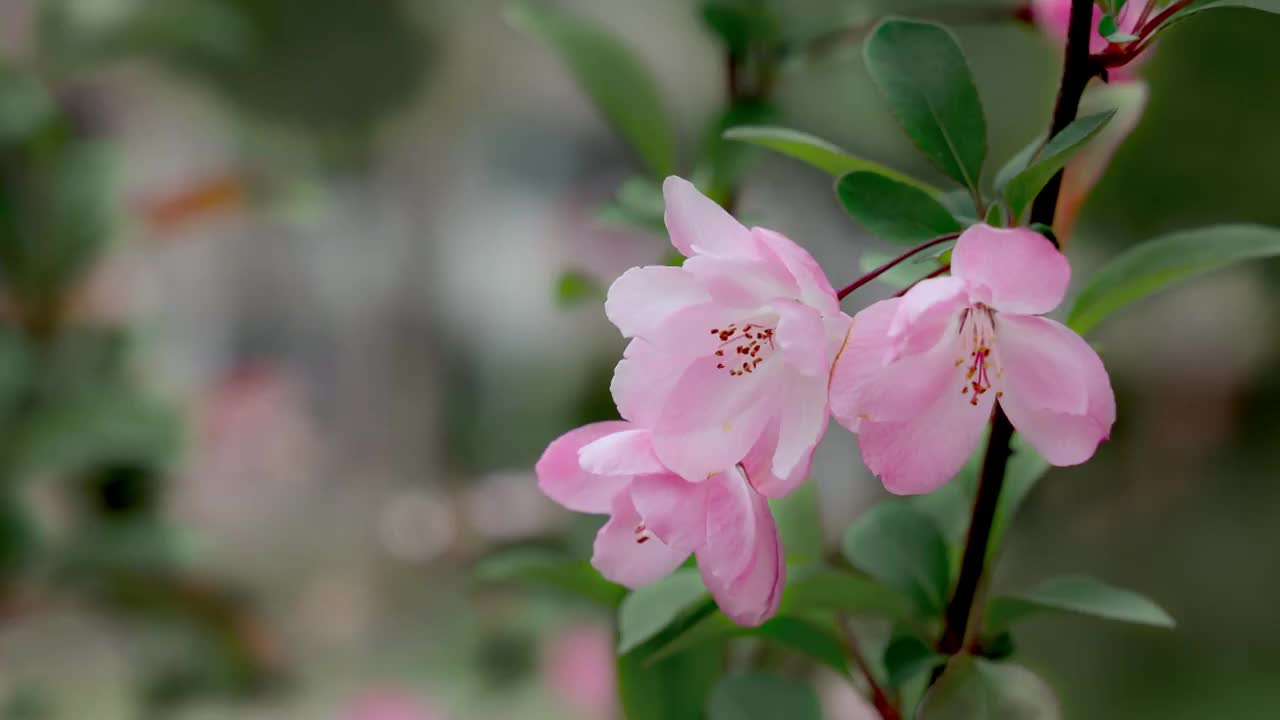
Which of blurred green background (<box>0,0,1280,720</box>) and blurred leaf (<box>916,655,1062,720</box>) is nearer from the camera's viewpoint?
blurred leaf (<box>916,655,1062,720</box>)

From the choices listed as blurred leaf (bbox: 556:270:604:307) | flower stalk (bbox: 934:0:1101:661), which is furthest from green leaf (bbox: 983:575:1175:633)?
blurred leaf (bbox: 556:270:604:307)

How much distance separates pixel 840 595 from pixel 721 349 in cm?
10

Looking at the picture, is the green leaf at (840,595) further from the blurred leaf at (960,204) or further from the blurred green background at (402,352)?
the blurred green background at (402,352)

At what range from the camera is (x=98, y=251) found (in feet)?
3.24

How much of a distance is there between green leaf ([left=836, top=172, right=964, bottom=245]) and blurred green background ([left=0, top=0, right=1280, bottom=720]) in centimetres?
17

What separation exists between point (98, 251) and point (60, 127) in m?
0.15

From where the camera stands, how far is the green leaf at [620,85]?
42 cm

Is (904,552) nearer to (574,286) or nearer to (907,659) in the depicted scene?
(907,659)

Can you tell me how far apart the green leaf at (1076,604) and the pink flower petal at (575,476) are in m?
0.12

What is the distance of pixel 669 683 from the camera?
343mm

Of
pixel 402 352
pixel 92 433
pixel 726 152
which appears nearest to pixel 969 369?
pixel 726 152

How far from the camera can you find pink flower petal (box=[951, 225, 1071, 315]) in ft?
0.68

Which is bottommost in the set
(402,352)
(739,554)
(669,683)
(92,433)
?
(402,352)

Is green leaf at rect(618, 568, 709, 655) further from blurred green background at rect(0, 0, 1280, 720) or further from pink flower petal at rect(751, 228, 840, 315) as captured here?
blurred green background at rect(0, 0, 1280, 720)
